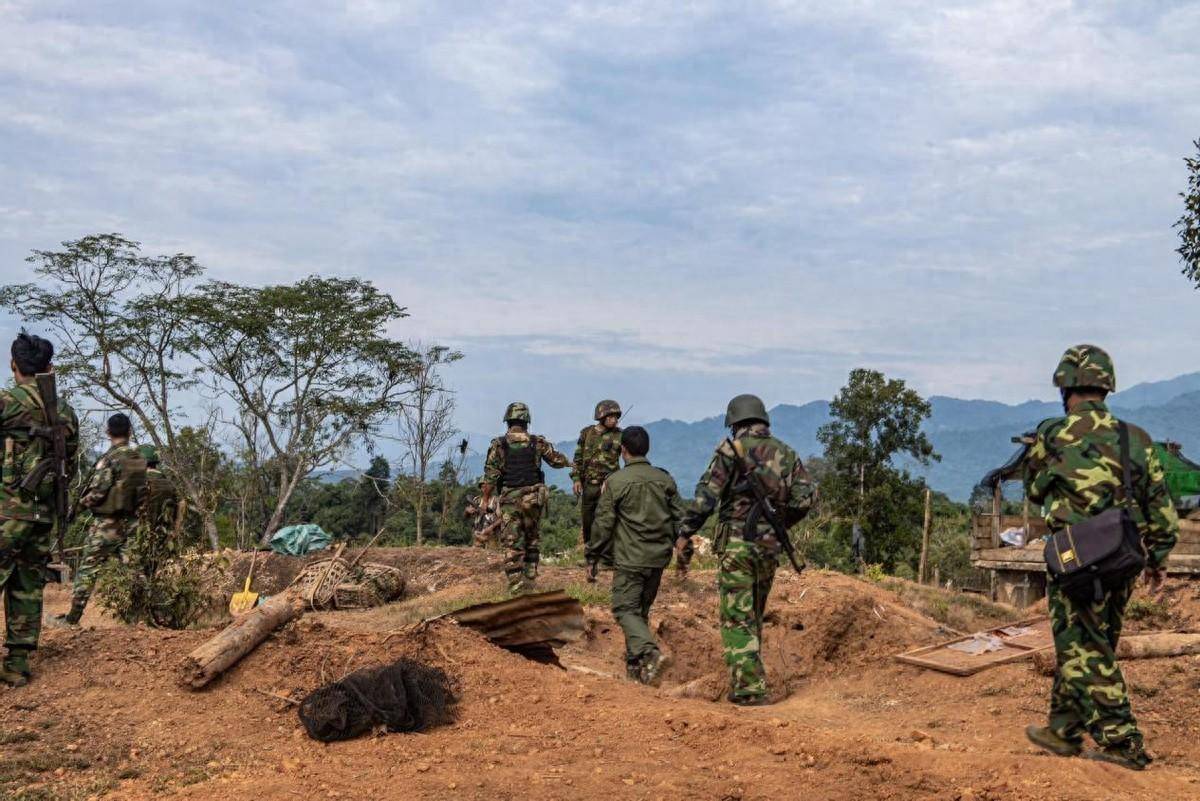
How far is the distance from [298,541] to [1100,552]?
1547 centimetres

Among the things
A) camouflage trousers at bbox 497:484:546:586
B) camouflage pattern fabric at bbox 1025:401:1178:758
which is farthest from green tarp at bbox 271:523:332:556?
camouflage pattern fabric at bbox 1025:401:1178:758

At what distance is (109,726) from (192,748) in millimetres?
636

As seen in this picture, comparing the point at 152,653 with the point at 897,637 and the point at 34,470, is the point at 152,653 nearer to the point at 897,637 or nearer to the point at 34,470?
the point at 34,470

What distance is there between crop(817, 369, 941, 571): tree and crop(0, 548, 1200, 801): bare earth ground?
26.1 m

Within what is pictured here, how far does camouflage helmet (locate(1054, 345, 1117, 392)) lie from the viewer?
570cm

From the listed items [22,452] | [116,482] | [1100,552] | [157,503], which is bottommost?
[157,503]

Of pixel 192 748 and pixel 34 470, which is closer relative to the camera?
pixel 192 748

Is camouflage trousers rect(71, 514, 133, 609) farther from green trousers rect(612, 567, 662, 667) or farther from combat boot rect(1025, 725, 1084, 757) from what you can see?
combat boot rect(1025, 725, 1084, 757)

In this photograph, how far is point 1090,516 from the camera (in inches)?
217

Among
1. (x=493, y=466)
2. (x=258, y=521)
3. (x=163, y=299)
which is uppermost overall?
(x=163, y=299)

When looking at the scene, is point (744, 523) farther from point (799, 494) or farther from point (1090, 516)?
point (1090, 516)

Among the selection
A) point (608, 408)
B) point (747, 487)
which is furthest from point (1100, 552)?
point (608, 408)

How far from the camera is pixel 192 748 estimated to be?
18.6 ft

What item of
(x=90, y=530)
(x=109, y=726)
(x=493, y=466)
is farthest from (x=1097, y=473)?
(x=90, y=530)
